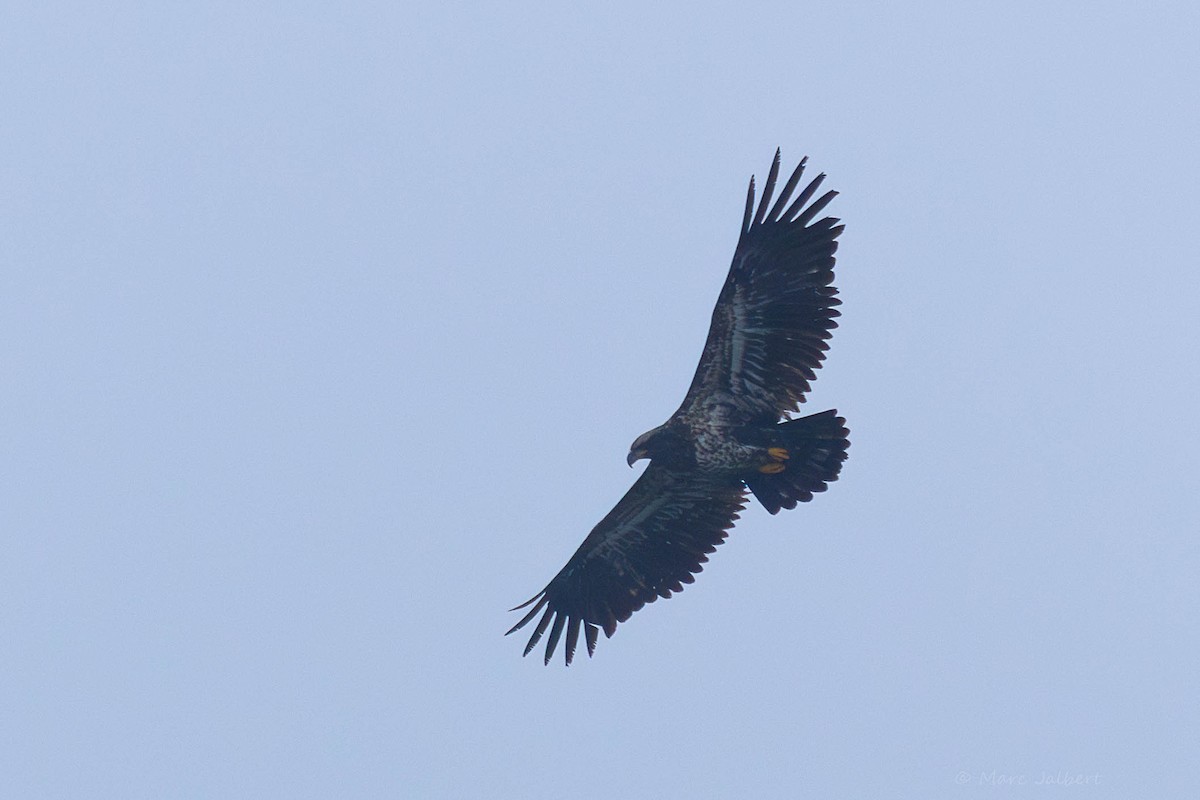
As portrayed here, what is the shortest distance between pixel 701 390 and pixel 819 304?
1538mm

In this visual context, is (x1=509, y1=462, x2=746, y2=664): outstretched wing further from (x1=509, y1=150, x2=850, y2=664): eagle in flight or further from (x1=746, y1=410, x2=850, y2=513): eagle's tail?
(x1=746, y1=410, x2=850, y2=513): eagle's tail

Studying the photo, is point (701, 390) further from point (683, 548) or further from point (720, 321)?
point (683, 548)

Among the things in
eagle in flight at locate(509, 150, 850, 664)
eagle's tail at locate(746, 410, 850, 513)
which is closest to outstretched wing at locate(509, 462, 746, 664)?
eagle in flight at locate(509, 150, 850, 664)

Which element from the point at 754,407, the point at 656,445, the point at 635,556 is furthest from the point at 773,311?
the point at 635,556

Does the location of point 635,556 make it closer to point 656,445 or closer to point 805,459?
point 656,445

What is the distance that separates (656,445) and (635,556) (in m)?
1.90

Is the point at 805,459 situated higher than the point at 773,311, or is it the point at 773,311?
the point at 773,311

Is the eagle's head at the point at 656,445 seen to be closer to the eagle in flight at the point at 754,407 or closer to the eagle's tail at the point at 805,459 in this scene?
the eagle in flight at the point at 754,407

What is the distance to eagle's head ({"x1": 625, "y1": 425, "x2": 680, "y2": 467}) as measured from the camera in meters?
17.1

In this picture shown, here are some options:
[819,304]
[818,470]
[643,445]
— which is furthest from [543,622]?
[819,304]

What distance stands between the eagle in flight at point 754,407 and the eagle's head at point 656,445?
1cm

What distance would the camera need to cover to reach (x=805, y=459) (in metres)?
16.7

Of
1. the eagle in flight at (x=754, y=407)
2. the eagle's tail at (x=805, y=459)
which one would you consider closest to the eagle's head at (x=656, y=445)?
the eagle in flight at (x=754, y=407)

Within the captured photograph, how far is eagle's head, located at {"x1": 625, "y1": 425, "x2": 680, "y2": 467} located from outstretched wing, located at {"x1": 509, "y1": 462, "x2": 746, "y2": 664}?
66cm
